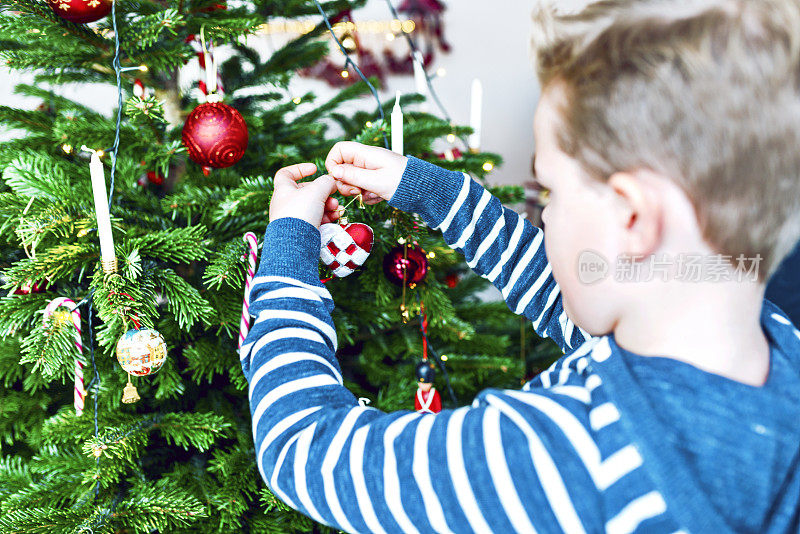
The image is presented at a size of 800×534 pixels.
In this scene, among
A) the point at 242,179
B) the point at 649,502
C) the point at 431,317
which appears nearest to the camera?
the point at 649,502

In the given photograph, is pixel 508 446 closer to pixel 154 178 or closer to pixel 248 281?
pixel 248 281

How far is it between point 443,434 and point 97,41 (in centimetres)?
56

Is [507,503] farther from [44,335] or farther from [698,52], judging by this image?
[44,335]

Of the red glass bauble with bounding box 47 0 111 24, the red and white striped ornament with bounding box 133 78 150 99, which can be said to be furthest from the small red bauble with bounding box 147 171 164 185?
the red glass bauble with bounding box 47 0 111 24

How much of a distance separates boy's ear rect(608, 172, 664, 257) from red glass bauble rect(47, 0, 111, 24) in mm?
518

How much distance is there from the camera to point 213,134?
22.1 inches

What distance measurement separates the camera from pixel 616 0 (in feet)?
1.32

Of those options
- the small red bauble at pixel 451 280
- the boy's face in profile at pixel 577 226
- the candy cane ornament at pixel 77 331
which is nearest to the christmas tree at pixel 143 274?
the candy cane ornament at pixel 77 331

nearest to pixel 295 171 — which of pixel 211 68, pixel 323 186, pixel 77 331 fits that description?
pixel 323 186

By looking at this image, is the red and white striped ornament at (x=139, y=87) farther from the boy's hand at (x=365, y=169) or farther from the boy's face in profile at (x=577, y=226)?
the boy's face in profile at (x=577, y=226)

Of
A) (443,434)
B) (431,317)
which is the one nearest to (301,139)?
(431,317)

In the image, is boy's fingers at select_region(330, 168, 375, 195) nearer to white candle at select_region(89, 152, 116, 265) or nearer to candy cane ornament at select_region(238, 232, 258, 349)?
candy cane ornament at select_region(238, 232, 258, 349)

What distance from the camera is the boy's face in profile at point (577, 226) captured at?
0.41 metres

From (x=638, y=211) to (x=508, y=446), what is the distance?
0.62ft
